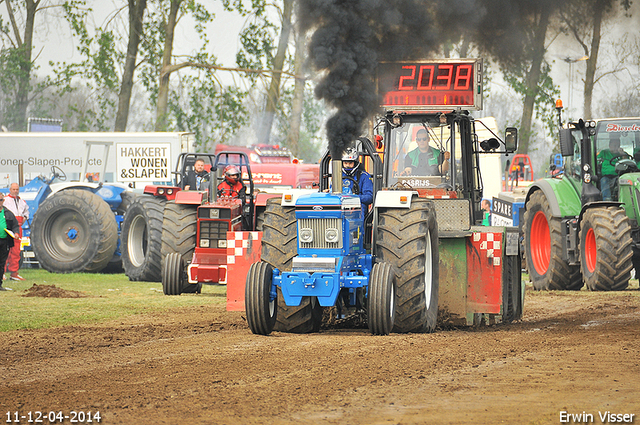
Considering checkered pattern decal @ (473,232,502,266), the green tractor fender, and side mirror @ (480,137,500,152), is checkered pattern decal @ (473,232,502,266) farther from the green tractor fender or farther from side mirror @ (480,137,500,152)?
the green tractor fender

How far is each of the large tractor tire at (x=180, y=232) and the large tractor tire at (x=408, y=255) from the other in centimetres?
583

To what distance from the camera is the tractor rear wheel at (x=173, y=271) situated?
13.4m

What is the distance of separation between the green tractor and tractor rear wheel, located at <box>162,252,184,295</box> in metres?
6.54

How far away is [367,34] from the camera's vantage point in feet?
31.8

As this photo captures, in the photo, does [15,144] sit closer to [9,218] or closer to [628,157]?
[9,218]

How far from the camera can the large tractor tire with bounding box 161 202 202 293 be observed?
531 inches

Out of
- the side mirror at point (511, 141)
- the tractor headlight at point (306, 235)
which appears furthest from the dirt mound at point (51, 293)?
the side mirror at point (511, 141)

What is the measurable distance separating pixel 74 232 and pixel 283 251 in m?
11.0

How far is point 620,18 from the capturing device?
9234mm

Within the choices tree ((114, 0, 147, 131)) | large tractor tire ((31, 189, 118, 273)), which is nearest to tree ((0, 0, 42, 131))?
tree ((114, 0, 147, 131))

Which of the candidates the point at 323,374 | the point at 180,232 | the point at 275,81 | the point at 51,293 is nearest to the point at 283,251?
the point at 323,374

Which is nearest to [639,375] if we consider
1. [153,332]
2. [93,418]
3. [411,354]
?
[411,354]

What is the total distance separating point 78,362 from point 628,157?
1055 centimetres

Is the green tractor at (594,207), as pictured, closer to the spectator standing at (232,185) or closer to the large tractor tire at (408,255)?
the spectator standing at (232,185)
